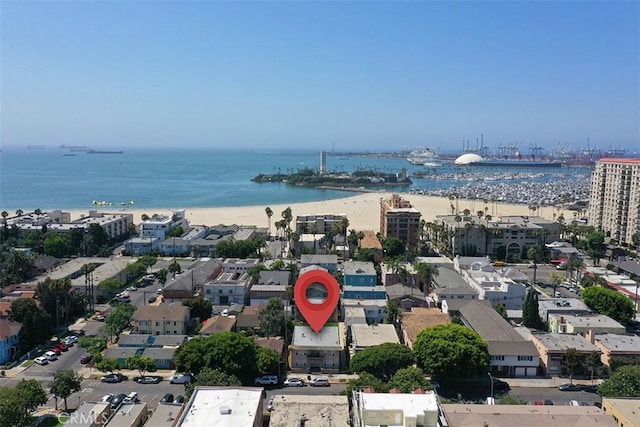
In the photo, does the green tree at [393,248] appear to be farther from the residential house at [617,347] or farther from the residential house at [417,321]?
the residential house at [617,347]

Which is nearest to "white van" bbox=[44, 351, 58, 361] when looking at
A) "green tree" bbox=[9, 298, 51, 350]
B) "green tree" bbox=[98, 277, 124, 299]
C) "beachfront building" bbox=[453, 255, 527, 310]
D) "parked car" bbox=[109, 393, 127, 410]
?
"green tree" bbox=[9, 298, 51, 350]

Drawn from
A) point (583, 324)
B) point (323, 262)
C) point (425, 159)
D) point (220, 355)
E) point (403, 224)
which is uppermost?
point (425, 159)

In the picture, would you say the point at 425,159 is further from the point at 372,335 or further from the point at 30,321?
the point at 30,321

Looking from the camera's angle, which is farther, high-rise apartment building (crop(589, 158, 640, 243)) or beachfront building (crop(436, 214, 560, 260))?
high-rise apartment building (crop(589, 158, 640, 243))

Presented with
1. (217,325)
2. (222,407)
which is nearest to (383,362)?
(222,407)

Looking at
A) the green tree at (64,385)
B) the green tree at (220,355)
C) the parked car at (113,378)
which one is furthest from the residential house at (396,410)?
the parked car at (113,378)

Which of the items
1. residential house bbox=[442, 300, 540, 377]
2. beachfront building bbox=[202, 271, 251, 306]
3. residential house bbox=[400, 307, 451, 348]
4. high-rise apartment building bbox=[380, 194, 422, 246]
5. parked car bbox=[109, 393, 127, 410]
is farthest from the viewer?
high-rise apartment building bbox=[380, 194, 422, 246]

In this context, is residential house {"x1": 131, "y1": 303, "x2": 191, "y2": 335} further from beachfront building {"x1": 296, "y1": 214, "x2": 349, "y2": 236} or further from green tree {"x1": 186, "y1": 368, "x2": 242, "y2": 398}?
beachfront building {"x1": 296, "y1": 214, "x2": 349, "y2": 236}
